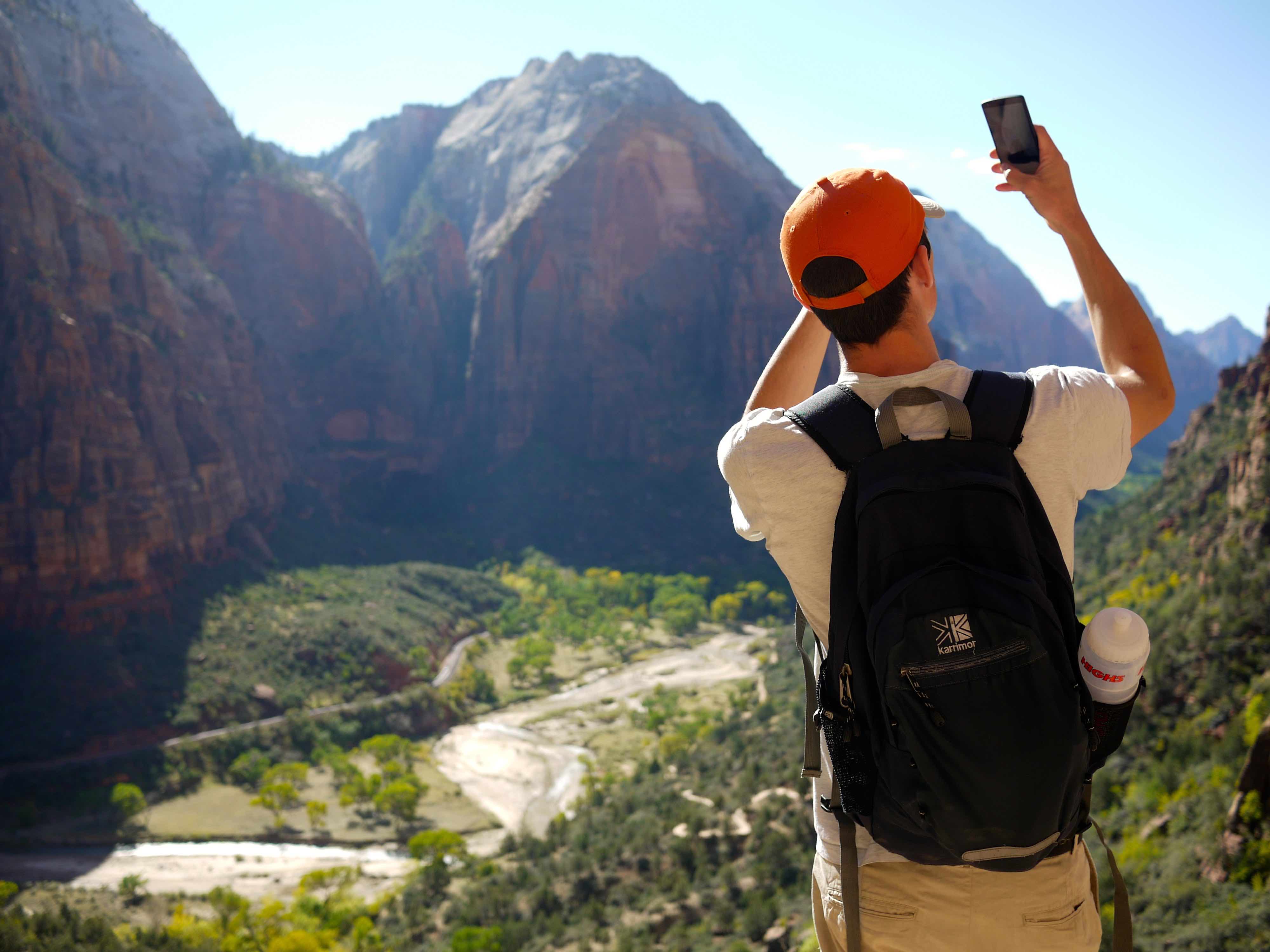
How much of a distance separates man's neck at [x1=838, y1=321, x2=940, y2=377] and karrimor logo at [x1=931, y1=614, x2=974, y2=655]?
0.60m

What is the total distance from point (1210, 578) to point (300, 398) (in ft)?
242

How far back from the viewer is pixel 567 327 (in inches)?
3438

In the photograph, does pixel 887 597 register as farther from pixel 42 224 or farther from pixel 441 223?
pixel 441 223

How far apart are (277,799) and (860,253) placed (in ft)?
119

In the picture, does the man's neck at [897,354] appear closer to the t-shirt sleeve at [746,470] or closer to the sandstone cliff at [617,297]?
the t-shirt sleeve at [746,470]

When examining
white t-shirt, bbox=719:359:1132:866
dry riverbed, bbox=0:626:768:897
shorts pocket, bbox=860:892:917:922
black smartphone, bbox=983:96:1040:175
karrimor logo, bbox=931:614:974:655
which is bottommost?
dry riverbed, bbox=0:626:768:897

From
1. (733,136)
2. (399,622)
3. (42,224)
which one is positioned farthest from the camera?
(733,136)

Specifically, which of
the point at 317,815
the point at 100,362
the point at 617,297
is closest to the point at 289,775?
the point at 317,815

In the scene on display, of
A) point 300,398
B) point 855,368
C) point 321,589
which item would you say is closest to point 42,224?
point 321,589

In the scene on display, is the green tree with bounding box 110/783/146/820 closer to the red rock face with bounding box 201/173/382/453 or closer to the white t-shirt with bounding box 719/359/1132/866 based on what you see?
the white t-shirt with bounding box 719/359/1132/866

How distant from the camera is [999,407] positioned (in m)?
1.90

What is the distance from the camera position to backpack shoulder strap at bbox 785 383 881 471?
191 centimetres

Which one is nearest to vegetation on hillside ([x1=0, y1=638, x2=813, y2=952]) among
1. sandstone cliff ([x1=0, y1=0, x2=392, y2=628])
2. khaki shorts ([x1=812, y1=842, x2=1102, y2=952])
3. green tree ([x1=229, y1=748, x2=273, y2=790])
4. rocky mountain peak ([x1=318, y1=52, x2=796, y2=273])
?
green tree ([x1=229, y1=748, x2=273, y2=790])

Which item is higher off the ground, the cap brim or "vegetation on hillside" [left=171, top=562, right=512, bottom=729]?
the cap brim
